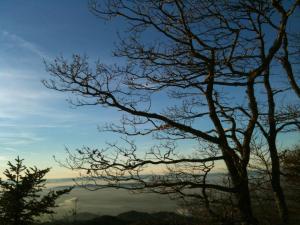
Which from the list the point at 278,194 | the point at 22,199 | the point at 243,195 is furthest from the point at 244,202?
the point at 22,199

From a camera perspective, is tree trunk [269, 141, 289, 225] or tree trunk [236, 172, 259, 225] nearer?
tree trunk [236, 172, 259, 225]

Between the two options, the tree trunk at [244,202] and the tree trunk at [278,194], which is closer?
the tree trunk at [244,202]

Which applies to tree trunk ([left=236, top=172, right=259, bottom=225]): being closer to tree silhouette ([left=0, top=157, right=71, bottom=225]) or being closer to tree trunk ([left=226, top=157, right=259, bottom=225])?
tree trunk ([left=226, top=157, right=259, bottom=225])

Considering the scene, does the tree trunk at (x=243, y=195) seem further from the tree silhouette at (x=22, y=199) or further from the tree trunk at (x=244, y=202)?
the tree silhouette at (x=22, y=199)

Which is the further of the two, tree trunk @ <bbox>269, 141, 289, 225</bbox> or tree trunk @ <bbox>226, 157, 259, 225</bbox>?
tree trunk @ <bbox>269, 141, 289, 225</bbox>

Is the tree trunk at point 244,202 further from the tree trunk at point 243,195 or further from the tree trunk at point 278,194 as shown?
the tree trunk at point 278,194

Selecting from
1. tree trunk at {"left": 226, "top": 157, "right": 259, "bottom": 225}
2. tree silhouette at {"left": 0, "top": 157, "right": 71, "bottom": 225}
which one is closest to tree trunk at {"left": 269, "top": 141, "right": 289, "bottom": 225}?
tree trunk at {"left": 226, "top": 157, "right": 259, "bottom": 225}

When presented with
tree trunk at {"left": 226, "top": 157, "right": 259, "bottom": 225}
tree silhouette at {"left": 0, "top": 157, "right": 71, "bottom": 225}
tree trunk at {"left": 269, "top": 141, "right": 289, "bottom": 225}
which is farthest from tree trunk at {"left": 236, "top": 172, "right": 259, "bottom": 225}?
tree silhouette at {"left": 0, "top": 157, "right": 71, "bottom": 225}

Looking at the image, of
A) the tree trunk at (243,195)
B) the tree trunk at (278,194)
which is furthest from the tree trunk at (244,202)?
the tree trunk at (278,194)

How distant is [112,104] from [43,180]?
13.2 meters

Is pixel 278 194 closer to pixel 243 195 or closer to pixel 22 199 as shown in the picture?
pixel 243 195

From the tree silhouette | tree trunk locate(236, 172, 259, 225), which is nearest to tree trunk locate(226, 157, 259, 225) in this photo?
tree trunk locate(236, 172, 259, 225)

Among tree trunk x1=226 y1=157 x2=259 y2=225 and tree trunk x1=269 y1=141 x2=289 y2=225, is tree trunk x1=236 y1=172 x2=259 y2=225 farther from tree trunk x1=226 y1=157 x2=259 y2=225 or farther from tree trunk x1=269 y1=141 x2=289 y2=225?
tree trunk x1=269 y1=141 x2=289 y2=225

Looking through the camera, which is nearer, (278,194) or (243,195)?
(243,195)
